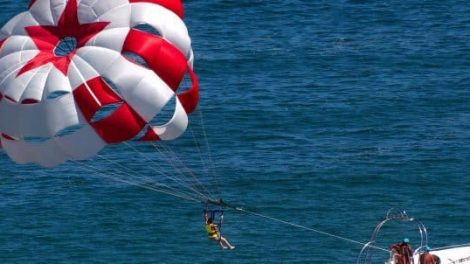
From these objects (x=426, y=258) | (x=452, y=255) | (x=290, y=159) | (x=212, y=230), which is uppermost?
(x=212, y=230)

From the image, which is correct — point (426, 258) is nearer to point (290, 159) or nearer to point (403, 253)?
point (403, 253)

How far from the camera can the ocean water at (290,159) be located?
87688 mm

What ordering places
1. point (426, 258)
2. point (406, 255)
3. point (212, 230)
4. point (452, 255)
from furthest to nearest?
point (452, 255), point (212, 230), point (426, 258), point (406, 255)

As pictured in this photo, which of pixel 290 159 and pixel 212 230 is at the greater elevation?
pixel 212 230

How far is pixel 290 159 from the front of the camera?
3947 inches

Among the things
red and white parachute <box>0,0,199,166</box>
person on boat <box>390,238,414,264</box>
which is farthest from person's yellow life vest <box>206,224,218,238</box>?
person on boat <box>390,238,414,264</box>

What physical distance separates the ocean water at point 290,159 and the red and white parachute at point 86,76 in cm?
2753

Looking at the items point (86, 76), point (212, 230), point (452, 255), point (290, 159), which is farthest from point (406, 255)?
point (290, 159)

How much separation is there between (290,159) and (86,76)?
43.8 m

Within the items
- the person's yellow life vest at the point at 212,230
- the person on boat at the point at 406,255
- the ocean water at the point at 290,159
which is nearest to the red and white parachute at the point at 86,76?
the person's yellow life vest at the point at 212,230

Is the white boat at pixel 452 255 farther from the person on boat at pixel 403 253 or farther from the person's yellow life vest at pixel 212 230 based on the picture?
the person's yellow life vest at pixel 212 230

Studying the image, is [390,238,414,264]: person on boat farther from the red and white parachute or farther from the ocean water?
the ocean water

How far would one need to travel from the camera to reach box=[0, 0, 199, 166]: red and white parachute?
188ft

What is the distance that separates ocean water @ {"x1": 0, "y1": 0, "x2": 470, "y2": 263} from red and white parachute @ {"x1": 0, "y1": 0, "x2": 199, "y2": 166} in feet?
90.3
